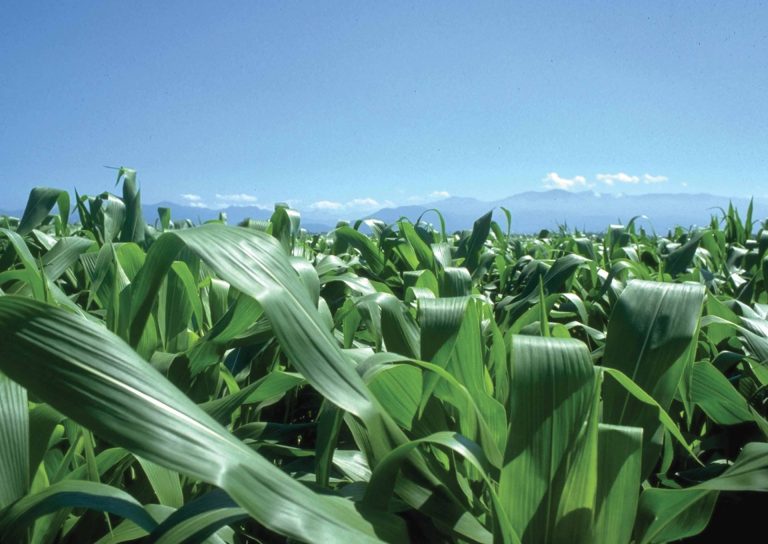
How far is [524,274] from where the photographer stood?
4.77 ft

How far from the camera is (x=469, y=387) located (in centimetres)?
57

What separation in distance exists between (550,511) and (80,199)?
71.6 inches

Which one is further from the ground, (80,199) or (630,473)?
(80,199)

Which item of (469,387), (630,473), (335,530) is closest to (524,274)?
(469,387)

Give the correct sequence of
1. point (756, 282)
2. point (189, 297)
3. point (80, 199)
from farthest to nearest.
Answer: point (80, 199) < point (756, 282) < point (189, 297)

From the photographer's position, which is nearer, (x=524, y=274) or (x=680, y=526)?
(x=680, y=526)

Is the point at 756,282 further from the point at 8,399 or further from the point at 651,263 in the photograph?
the point at 8,399

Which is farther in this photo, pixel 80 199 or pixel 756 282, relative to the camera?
pixel 80 199

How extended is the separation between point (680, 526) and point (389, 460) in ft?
0.85

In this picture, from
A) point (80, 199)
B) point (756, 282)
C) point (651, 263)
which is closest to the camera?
point (756, 282)

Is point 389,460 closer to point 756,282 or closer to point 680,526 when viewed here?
point 680,526

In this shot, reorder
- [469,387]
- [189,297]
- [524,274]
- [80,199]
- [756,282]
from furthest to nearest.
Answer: [80,199]
[524,274]
[756,282]
[189,297]
[469,387]

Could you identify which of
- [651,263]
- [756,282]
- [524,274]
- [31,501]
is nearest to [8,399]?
[31,501]

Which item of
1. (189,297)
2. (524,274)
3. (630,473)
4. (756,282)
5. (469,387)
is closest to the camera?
(630,473)
